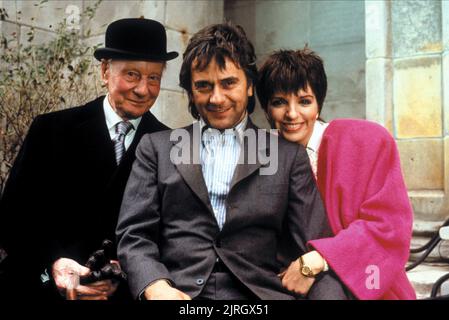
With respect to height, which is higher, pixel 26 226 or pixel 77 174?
pixel 77 174

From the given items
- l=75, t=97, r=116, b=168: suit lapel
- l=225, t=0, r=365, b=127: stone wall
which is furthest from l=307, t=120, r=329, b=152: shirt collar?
l=225, t=0, r=365, b=127: stone wall

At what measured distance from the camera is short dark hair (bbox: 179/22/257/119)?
1.97m

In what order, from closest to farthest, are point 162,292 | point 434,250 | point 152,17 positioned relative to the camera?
point 162,292 → point 434,250 → point 152,17

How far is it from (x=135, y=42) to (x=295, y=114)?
0.74m

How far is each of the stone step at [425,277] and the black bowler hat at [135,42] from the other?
188cm

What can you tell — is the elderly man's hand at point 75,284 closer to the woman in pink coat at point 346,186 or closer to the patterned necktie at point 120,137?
the patterned necktie at point 120,137

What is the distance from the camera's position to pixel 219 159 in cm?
205

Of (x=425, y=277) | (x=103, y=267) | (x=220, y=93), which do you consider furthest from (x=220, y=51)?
(x=425, y=277)

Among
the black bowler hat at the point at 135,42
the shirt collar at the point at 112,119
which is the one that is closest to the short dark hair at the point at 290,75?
the black bowler hat at the point at 135,42

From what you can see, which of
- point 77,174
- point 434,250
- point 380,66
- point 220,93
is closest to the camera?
point 220,93

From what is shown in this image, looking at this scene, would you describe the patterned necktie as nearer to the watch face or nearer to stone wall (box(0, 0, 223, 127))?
the watch face

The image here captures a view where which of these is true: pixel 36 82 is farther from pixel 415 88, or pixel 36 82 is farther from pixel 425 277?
pixel 425 277

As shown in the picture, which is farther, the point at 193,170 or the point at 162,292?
the point at 193,170

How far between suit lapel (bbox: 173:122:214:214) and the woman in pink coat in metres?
0.35
